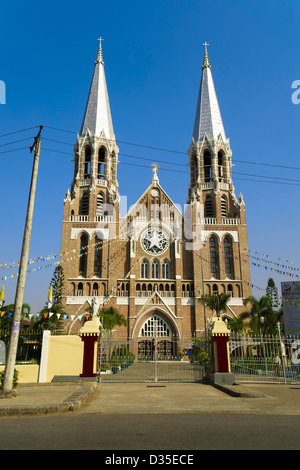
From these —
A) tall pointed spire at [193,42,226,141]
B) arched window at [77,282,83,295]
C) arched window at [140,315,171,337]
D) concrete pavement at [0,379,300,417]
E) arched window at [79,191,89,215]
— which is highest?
tall pointed spire at [193,42,226,141]

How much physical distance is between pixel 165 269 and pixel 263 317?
11845 millimetres

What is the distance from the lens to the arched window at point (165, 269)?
37.1m

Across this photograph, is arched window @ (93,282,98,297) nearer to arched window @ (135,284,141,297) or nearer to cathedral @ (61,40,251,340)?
cathedral @ (61,40,251,340)

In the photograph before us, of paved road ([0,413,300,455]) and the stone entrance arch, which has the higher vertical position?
the stone entrance arch

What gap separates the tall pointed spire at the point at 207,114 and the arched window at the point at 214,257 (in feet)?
43.3

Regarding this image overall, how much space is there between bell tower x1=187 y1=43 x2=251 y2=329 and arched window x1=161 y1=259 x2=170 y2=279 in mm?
2898

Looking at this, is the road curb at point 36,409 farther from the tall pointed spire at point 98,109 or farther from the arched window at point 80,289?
the tall pointed spire at point 98,109

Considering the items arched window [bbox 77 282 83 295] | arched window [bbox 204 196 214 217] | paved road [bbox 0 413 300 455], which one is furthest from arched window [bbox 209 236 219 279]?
paved road [bbox 0 413 300 455]

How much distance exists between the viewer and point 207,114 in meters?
44.3

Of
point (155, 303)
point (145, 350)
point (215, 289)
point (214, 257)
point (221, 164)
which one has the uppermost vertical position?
point (221, 164)

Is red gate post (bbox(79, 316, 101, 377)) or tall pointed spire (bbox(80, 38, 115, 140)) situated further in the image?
tall pointed spire (bbox(80, 38, 115, 140))

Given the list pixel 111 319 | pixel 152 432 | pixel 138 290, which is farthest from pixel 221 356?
pixel 138 290

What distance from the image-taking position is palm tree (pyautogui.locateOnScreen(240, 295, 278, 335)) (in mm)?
29047

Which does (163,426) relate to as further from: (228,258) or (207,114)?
(207,114)
